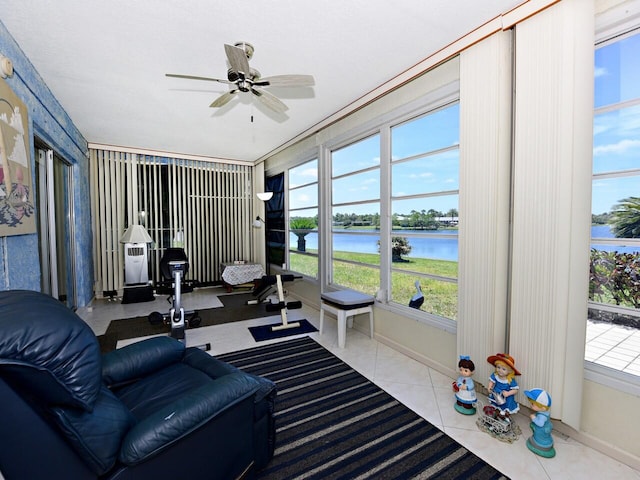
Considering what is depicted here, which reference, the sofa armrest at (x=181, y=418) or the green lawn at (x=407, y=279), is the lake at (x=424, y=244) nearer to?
the green lawn at (x=407, y=279)

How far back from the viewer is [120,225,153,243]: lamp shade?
535 centimetres

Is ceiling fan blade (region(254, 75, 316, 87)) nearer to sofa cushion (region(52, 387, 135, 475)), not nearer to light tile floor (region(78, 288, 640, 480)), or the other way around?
sofa cushion (region(52, 387, 135, 475))

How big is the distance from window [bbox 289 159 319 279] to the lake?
0.50 ft

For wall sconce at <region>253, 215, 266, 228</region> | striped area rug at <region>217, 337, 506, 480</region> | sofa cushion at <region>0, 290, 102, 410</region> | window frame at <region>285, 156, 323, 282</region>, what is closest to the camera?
sofa cushion at <region>0, 290, 102, 410</region>

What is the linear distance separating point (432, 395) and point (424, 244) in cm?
136

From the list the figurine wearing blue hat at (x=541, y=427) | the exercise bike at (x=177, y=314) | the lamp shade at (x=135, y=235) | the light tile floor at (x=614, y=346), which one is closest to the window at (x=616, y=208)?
the light tile floor at (x=614, y=346)

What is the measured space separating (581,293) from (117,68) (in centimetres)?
408

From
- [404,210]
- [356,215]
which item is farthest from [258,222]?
[404,210]

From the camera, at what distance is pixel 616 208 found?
5.93ft

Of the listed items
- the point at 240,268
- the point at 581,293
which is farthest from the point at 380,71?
the point at 240,268

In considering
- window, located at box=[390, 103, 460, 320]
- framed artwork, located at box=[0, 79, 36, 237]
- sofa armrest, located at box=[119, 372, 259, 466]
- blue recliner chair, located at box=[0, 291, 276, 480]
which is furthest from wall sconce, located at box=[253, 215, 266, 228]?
sofa armrest, located at box=[119, 372, 259, 466]

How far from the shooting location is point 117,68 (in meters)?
2.77

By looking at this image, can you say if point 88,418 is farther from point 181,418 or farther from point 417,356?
point 417,356

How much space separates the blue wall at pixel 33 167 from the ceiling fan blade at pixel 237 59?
5.52ft
